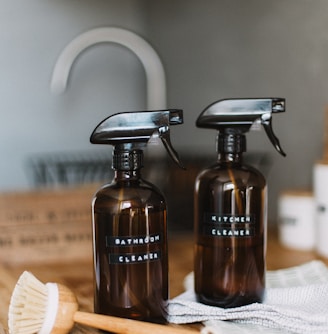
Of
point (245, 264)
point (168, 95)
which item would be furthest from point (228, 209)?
point (168, 95)

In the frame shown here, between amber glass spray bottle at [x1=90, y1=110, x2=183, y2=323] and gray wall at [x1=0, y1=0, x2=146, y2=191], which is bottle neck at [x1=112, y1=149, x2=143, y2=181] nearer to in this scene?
amber glass spray bottle at [x1=90, y1=110, x2=183, y2=323]

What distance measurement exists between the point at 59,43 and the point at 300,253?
659 mm

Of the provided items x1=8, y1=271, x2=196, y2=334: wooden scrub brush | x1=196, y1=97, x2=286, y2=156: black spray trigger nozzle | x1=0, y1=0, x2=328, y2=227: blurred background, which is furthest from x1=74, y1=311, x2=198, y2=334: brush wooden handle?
x1=0, y1=0, x2=328, y2=227: blurred background

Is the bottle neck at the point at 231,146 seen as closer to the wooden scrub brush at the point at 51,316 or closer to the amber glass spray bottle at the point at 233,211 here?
the amber glass spray bottle at the point at 233,211

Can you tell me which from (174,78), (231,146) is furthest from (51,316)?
(174,78)

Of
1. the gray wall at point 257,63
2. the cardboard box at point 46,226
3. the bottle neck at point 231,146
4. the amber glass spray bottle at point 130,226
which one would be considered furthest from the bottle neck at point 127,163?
the gray wall at point 257,63

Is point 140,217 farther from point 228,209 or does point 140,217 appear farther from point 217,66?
point 217,66

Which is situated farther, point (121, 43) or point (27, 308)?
point (121, 43)

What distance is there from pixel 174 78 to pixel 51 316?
0.79 meters

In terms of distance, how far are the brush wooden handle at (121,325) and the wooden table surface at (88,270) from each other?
0.35ft

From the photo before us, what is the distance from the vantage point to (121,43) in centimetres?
94

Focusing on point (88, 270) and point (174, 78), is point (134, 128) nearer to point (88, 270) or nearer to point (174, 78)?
point (88, 270)

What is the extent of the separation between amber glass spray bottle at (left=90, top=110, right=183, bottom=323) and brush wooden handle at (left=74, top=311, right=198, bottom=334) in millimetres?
27

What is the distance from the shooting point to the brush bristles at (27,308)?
54 centimetres
